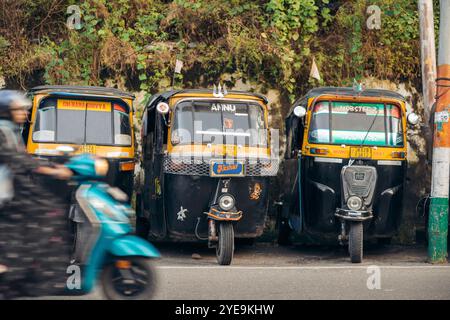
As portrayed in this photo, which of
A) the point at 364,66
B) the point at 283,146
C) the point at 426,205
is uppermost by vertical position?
the point at 364,66

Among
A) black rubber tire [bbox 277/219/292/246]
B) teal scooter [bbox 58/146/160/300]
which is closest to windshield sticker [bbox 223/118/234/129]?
black rubber tire [bbox 277/219/292/246]

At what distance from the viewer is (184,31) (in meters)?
16.9

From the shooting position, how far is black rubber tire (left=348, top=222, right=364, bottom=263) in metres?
12.1

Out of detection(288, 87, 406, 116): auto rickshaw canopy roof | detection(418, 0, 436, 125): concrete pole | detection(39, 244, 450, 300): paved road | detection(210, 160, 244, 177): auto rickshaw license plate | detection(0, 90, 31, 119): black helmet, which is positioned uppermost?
detection(418, 0, 436, 125): concrete pole

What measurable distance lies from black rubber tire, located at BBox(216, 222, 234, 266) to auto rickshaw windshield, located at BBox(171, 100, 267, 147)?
1409 millimetres

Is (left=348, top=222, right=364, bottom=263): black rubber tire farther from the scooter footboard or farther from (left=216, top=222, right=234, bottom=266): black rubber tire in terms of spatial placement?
the scooter footboard

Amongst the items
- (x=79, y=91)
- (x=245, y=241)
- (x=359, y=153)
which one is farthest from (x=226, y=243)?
A: (x=79, y=91)

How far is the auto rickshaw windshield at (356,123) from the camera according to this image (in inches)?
514

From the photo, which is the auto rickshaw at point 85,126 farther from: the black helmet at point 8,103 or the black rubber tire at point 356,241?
the black helmet at point 8,103

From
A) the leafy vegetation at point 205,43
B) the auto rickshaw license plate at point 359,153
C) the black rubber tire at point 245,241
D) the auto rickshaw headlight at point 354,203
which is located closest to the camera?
the auto rickshaw headlight at point 354,203

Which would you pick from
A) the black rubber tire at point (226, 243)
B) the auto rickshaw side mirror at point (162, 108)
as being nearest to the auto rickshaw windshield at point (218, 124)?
the auto rickshaw side mirror at point (162, 108)

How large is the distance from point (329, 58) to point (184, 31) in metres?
2.92

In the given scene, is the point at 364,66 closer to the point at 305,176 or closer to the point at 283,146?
the point at 283,146

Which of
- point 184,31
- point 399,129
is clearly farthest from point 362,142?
point 184,31
